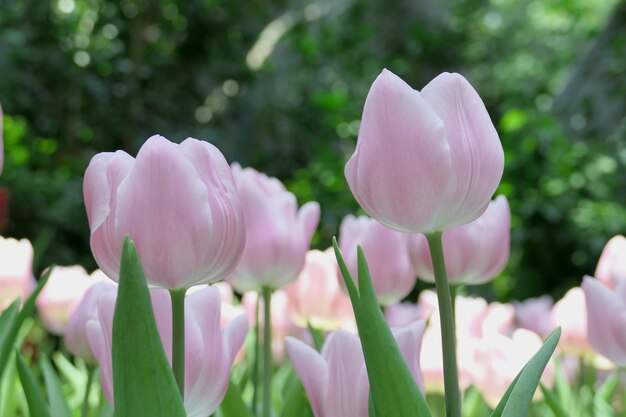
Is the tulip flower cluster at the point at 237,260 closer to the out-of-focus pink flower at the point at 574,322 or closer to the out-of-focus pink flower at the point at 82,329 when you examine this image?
the out-of-focus pink flower at the point at 82,329

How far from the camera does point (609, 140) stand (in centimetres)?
360

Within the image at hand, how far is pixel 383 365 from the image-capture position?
411mm

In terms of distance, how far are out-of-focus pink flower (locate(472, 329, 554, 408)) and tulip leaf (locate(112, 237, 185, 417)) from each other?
44cm

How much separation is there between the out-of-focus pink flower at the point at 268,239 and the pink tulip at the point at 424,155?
0.34 m

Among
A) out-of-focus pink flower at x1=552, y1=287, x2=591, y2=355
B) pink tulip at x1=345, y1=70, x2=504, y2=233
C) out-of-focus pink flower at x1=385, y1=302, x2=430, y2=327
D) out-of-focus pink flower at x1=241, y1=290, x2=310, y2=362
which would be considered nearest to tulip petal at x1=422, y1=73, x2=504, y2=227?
pink tulip at x1=345, y1=70, x2=504, y2=233

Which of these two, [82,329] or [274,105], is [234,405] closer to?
[82,329]

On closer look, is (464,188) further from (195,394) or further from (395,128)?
(195,394)

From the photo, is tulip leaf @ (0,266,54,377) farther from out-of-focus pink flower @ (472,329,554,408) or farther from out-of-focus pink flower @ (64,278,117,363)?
out-of-focus pink flower @ (472,329,554,408)

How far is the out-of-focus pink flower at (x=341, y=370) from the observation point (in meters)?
0.49

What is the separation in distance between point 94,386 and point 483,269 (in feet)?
1.69

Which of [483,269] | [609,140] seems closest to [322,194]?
[609,140]

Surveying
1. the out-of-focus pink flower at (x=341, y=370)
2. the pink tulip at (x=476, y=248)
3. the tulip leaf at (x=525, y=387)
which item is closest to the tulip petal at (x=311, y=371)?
the out-of-focus pink flower at (x=341, y=370)

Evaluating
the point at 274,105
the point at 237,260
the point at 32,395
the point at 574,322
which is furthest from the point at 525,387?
the point at 274,105

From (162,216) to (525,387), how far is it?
202mm
